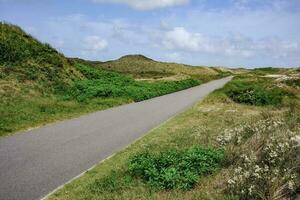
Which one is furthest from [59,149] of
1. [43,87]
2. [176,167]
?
[43,87]

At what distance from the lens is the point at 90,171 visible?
11.3m

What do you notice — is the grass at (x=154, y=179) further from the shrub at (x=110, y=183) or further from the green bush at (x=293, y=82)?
the green bush at (x=293, y=82)

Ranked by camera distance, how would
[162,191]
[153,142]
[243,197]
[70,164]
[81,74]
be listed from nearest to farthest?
[243,197] → [162,191] → [70,164] → [153,142] → [81,74]

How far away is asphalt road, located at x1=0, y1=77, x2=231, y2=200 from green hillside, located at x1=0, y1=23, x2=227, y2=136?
1.72m

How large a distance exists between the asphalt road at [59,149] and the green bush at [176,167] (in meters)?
1.87

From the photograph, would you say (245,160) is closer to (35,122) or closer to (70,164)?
(70,164)

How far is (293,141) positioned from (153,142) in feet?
20.6

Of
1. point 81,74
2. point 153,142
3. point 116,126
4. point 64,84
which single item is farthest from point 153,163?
point 81,74

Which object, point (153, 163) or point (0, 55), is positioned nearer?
point (153, 163)

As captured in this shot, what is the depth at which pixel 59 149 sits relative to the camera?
1395 cm

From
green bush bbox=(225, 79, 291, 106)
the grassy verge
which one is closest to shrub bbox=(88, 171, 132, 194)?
the grassy verge

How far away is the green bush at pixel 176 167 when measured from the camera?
9461 mm

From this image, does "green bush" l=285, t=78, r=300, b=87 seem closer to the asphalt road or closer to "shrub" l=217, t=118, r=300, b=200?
the asphalt road

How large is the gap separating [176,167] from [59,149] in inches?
Result: 204
